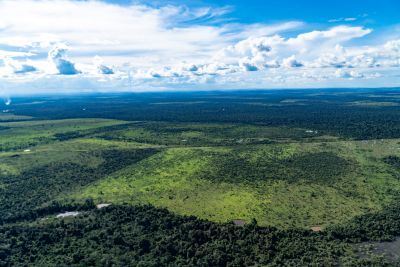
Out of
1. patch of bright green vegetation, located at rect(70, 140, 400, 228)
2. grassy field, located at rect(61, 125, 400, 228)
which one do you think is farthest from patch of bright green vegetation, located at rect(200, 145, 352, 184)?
patch of bright green vegetation, located at rect(70, 140, 400, 228)

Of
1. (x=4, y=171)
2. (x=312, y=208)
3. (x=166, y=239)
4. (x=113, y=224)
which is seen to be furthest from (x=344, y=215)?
(x=4, y=171)

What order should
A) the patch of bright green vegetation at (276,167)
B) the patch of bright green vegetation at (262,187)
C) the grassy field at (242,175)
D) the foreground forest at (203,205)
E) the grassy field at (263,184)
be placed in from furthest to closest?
the patch of bright green vegetation at (276,167) → the grassy field at (242,175) → the grassy field at (263,184) → the patch of bright green vegetation at (262,187) → the foreground forest at (203,205)

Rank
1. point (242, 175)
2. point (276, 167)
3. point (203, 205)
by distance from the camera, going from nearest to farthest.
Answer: point (203, 205)
point (242, 175)
point (276, 167)

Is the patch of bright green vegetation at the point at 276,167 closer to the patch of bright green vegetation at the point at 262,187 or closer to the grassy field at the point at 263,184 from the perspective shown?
the grassy field at the point at 263,184

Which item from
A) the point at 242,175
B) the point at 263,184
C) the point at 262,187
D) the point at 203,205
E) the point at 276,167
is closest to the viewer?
the point at 203,205

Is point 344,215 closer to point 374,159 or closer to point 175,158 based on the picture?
point 374,159

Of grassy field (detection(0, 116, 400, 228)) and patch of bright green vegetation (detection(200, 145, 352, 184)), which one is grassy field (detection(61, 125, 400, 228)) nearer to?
patch of bright green vegetation (detection(200, 145, 352, 184))

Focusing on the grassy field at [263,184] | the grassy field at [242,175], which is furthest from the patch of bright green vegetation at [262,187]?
the grassy field at [242,175]

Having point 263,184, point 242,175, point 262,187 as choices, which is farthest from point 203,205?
point 242,175

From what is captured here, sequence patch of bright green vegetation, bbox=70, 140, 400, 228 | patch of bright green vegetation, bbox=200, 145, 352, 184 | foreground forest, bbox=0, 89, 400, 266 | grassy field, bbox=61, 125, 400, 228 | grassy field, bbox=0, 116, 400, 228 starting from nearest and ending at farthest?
1. foreground forest, bbox=0, 89, 400, 266
2. patch of bright green vegetation, bbox=70, 140, 400, 228
3. grassy field, bbox=61, 125, 400, 228
4. grassy field, bbox=0, 116, 400, 228
5. patch of bright green vegetation, bbox=200, 145, 352, 184

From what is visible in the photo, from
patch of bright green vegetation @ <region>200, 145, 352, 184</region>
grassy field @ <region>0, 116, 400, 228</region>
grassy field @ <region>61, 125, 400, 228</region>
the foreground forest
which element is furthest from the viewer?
patch of bright green vegetation @ <region>200, 145, 352, 184</region>

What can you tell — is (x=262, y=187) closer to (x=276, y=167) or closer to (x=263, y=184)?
(x=263, y=184)
